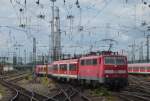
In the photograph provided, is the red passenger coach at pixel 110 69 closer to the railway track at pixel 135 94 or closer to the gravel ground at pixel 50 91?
the railway track at pixel 135 94

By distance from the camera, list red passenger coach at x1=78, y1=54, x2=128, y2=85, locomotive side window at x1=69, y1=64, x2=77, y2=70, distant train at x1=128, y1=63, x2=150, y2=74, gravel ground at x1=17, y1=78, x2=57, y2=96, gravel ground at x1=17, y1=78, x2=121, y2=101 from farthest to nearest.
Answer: distant train at x1=128, y1=63, x2=150, y2=74 < locomotive side window at x1=69, y1=64, x2=77, y2=70 < gravel ground at x1=17, y1=78, x2=57, y2=96 < red passenger coach at x1=78, y1=54, x2=128, y2=85 < gravel ground at x1=17, y1=78, x2=121, y2=101

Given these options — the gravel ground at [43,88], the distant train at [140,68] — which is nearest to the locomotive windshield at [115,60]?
the gravel ground at [43,88]

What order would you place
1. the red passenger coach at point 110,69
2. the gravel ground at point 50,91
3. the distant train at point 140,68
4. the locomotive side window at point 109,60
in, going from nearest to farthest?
the gravel ground at point 50,91 → the red passenger coach at point 110,69 → the locomotive side window at point 109,60 → the distant train at point 140,68

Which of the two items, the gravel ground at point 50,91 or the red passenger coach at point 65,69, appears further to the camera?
the red passenger coach at point 65,69

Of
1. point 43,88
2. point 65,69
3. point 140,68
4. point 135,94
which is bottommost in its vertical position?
point 43,88

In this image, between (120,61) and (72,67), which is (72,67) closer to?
(72,67)

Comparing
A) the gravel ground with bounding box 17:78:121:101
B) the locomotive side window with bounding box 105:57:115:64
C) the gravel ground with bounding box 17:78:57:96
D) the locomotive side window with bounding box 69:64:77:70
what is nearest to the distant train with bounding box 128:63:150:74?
the locomotive side window with bounding box 69:64:77:70

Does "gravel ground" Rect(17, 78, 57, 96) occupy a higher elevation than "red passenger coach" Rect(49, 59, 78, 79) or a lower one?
lower

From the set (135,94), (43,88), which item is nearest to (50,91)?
(43,88)

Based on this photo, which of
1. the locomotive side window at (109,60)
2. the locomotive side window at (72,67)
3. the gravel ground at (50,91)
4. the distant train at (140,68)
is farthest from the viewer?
the distant train at (140,68)

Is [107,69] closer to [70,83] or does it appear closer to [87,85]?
[87,85]

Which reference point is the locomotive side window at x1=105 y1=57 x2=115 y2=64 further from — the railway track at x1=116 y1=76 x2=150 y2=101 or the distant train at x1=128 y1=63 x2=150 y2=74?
the distant train at x1=128 y1=63 x2=150 y2=74

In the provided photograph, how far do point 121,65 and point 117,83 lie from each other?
5.19ft

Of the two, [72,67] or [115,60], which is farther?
[72,67]
